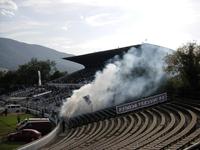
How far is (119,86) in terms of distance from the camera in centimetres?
5338

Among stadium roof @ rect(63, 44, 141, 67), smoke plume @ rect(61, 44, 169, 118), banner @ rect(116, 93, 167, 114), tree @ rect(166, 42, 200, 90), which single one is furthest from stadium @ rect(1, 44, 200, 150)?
stadium roof @ rect(63, 44, 141, 67)

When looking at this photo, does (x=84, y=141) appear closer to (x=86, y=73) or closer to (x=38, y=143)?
(x=38, y=143)

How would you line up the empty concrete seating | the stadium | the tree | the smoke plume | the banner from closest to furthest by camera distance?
the empty concrete seating → the stadium → the banner → the tree → the smoke plume

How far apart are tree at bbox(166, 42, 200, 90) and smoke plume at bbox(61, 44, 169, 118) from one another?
455 centimetres

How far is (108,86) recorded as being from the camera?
52375 mm

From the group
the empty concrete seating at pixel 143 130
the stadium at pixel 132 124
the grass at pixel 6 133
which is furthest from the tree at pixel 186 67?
the grass at pixel 6 133

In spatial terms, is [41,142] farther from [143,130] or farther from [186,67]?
[186,67]

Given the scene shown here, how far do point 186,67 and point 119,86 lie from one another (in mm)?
11390

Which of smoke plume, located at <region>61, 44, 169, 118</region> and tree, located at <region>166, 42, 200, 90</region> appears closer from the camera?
tree, located at <region>166, 42, 200, 90</region>

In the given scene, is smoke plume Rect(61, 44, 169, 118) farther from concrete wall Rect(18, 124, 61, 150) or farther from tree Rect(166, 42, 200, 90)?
concrete wall Rect(18, 124, 61, 150)

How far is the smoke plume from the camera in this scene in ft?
159

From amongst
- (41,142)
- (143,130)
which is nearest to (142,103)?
(41,142)

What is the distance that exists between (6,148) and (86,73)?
52.7 m

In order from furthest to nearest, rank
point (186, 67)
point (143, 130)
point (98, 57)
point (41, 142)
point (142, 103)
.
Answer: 1. point (98, 57)
2. point (186, 67)
3. point (142, 103)
4. point (41, 142)
5. point (143, 130)
